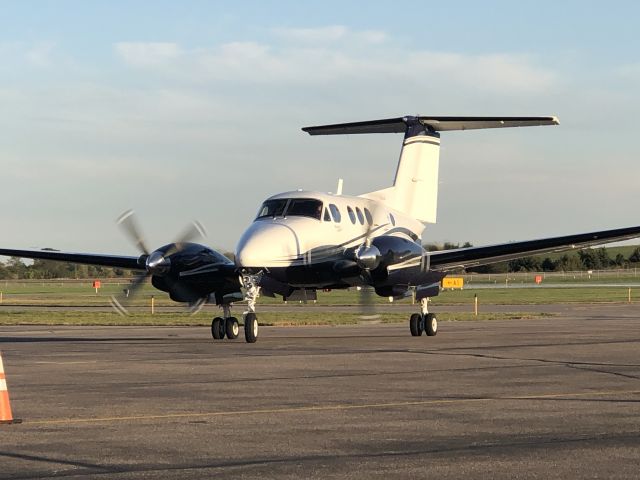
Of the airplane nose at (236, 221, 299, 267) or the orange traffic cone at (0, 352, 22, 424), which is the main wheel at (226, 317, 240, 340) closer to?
the airplane nose at (236, 221, 299, 267)

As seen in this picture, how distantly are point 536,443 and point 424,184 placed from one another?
2436 centimetres

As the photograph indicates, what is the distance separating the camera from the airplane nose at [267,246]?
26.2 m

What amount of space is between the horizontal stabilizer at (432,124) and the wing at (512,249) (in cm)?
452

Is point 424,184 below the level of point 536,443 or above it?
above

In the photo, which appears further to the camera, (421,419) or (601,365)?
(601,365)

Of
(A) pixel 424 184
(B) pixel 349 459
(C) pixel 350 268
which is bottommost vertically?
(B) pixel 349 459

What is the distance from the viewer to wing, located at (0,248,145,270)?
31.7m

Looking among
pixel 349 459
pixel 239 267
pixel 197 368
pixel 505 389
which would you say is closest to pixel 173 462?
pixel 349 459

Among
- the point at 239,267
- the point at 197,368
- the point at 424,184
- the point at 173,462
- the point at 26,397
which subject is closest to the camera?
the point at 173,462

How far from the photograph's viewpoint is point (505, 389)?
15898 mm

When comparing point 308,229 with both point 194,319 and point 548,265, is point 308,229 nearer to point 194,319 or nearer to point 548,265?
point 194,319

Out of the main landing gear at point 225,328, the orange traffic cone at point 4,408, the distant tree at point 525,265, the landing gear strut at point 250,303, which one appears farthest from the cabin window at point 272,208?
the distant tree at point 525,265

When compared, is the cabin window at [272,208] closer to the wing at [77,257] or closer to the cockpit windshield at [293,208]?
the cockpit windshield at [293,208]

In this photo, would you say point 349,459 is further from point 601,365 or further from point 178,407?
point 601,365
